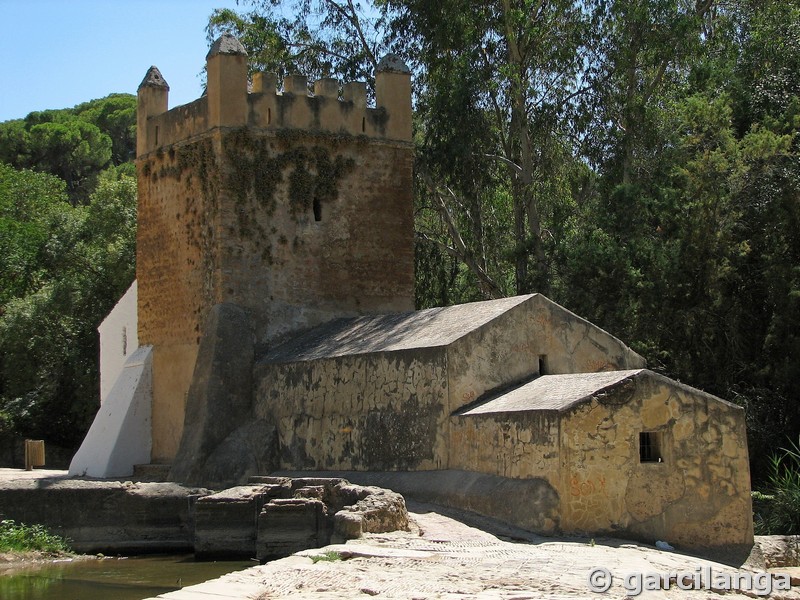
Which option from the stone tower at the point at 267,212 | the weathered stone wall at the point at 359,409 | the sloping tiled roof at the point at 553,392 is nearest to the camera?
the sloping tiled roof at the point at 553,392

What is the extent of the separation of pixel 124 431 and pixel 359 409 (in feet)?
19.1

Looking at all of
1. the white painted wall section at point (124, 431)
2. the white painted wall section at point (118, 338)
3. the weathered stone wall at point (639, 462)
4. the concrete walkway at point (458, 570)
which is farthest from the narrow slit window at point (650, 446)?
the white painted wall section at point (118, 338)

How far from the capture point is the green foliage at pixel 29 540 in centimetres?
1614

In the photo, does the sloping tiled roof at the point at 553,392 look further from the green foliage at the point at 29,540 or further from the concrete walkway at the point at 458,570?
the green foliage at the point at 29,540

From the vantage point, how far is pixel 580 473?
43.9ft

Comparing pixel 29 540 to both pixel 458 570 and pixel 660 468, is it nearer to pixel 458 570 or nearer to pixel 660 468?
pixel 458 570

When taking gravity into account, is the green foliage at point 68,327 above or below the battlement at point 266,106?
below

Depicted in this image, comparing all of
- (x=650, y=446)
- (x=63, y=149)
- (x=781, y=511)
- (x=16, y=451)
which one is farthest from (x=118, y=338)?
(x=63, y=149)

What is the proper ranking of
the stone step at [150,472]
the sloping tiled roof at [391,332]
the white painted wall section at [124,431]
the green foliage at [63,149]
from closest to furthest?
the sloping tiled roof at [391,332], the stone step at [150,472], the white painted wall section at [124,431], the green foliage at [63,149]

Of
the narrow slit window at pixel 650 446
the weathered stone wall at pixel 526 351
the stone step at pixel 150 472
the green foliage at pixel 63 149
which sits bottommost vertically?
the stone step at pixel 150 472

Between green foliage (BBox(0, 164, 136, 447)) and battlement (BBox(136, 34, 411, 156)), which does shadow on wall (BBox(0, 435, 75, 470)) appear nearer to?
green foliage (BBox(0, 164, 136, 447))

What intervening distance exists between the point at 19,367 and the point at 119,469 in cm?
1368

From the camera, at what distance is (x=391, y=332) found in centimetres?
1803

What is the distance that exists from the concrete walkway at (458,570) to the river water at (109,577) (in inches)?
96.4
